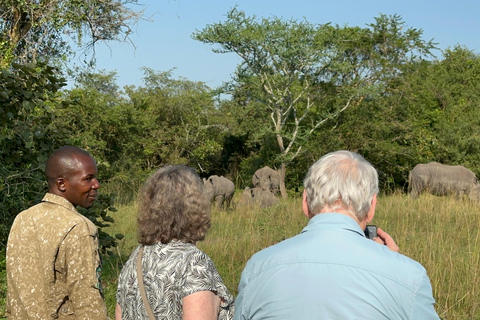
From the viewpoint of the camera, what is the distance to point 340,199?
1.99 m

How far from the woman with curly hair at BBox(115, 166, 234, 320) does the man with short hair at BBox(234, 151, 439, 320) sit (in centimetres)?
41

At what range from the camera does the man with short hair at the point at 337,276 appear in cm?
173

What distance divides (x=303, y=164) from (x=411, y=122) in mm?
4105

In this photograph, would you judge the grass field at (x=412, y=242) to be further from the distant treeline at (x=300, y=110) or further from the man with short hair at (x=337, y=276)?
the distant treeline at (x=300, y=110)

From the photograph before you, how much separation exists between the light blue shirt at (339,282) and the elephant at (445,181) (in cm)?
1445

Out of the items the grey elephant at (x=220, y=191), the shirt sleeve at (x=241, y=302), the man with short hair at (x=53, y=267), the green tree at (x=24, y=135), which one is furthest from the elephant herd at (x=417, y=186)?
the shirt sleeve at (x=241, y=302)

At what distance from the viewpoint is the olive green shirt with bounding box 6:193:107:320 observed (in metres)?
2.60

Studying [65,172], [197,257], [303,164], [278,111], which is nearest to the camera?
[197,257]

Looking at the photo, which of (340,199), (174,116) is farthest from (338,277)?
Answer: (174,116)

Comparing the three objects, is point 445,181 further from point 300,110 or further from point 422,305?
point 422,305

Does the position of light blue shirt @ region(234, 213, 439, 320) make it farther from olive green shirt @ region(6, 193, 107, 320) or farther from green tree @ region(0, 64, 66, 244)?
green tree @ region(0, 64, 66, 244)

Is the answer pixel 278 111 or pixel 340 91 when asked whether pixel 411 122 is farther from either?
pixel 278 111

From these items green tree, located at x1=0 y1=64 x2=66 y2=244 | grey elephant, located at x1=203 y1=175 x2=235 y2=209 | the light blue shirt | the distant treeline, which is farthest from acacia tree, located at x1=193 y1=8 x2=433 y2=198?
the light blue shirt

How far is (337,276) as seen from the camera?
176 centimetres
